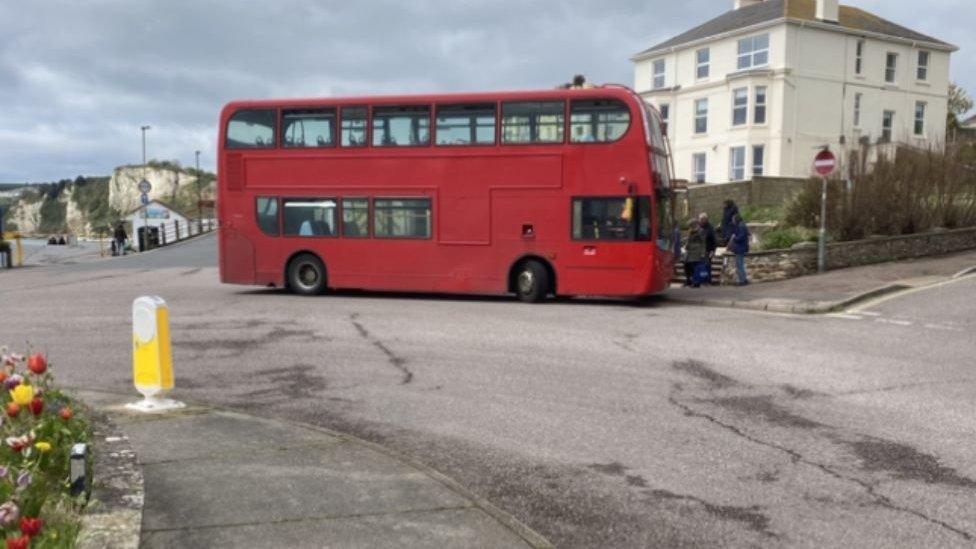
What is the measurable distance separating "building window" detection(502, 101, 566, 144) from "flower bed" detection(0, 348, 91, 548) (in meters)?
11.7

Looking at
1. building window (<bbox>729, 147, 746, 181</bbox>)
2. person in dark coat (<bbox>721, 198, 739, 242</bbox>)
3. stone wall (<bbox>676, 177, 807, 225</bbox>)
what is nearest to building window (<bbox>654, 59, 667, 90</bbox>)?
building window (<bbox>729, 147, 746, 181</bbox>)

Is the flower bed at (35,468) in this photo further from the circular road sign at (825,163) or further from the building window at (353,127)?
the circular road sign at (825,163)

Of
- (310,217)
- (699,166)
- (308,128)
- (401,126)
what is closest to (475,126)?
(401,126)

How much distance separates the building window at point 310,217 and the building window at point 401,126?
1.75 m

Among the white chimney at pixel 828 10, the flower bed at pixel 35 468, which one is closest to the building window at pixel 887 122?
the white chimney at pixel 828 10

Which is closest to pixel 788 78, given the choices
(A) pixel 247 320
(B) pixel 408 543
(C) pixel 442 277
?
(C) pixel 442 277

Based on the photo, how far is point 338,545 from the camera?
4.03 meters

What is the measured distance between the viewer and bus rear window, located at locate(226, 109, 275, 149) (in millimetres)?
17250

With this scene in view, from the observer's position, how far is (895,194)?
2162 centimetres

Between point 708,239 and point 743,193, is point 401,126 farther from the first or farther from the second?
point 743,193

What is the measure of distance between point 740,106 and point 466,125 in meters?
29.4

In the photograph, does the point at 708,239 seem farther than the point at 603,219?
Yes

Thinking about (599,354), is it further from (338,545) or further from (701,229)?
(701,229)

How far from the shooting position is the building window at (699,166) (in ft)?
146
